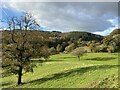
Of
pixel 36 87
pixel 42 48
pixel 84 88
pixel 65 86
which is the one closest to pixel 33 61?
pixel 42 48

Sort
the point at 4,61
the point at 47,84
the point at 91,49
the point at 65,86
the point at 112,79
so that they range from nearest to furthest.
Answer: the point at 112,79, the point at 65,86, the point at 47,84, the point at 4,61, the point at 91,49

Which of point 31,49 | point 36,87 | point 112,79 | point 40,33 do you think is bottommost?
point 36,87

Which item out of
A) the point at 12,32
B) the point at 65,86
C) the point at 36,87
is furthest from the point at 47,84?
the point at 12,32

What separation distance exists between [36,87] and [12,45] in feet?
27.1

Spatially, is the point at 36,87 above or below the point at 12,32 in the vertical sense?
below

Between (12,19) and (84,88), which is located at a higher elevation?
(12,19)

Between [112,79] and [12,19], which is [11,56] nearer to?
[12,19]

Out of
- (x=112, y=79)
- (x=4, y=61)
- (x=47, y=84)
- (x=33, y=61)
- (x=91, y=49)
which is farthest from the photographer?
(x=91, y=49)

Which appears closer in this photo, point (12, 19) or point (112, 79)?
point (112, 79)

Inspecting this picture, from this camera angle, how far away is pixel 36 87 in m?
31.2

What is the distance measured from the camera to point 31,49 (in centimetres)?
3706

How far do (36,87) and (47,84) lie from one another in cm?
145

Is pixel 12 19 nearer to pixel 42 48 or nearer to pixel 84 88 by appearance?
pixel 42 48

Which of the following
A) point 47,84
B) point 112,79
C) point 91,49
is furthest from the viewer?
point 91,49
